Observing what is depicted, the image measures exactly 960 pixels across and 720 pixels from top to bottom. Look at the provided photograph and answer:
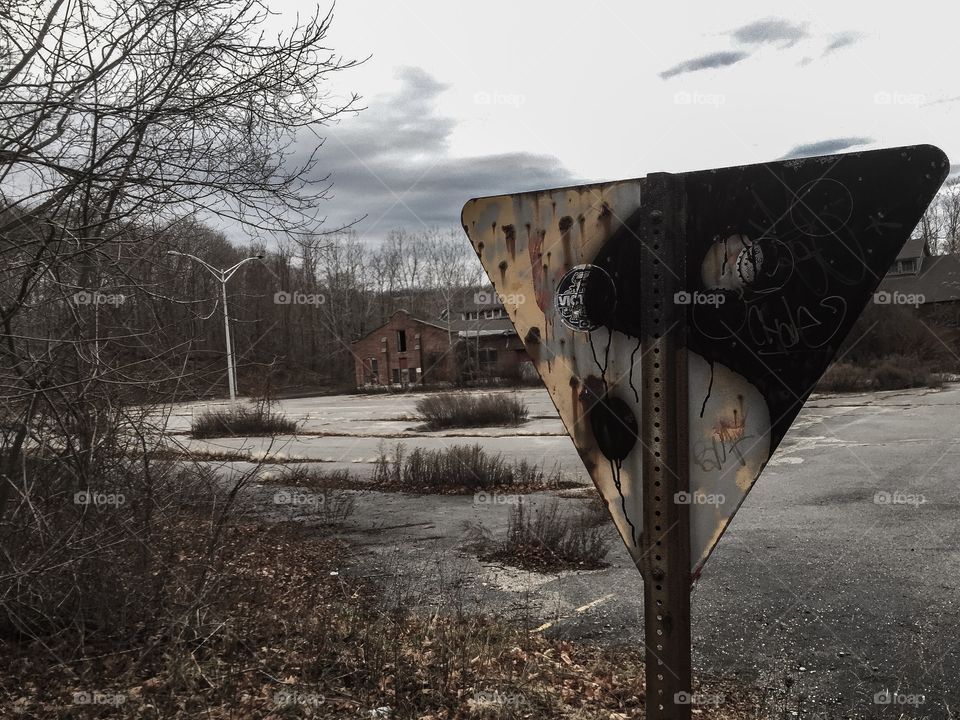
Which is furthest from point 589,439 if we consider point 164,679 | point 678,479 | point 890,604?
point 890,604

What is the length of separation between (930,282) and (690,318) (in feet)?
191

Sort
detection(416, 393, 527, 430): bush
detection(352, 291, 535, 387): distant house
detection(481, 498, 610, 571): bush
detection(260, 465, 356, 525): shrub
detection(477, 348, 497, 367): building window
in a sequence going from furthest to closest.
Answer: detection(477, 348, 497, 367): building window
detection(352, 291, 535, 387): distant house
detection(416, 393, 527, 430): bush
detection(260, 465, 356, 525): shrub
detection(481, 498, 610, 571): bush

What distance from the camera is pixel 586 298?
6.22ft

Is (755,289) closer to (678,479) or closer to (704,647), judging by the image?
(678,479)

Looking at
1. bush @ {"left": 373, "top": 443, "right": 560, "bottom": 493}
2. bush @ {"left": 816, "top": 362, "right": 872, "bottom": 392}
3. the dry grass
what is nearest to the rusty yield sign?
the dry grass

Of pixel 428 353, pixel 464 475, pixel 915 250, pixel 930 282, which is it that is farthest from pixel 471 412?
pixel 915 250

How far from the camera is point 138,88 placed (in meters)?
4.75

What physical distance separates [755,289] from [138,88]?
15.1 ft

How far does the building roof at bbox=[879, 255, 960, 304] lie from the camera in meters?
47.8

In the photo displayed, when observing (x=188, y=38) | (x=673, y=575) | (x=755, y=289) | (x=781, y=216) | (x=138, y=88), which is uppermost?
(x=188, y=38)

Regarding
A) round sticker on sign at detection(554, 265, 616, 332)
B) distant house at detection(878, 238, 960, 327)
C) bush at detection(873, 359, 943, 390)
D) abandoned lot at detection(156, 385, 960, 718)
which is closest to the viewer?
round sticker on sign at detection(554, 265, 616, 332)

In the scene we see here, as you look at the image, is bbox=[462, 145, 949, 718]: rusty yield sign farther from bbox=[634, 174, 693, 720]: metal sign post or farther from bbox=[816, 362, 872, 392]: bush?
bbox=[816, 362, 872, 392]: bush

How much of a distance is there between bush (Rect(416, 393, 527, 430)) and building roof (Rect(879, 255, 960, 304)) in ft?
118

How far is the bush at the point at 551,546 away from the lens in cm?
718
